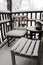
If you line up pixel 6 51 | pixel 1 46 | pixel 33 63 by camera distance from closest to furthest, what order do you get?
pixel 33 63 < pixel 6 51 < pixel 1 46

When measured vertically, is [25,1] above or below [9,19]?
above

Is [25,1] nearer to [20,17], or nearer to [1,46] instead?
[20,17]

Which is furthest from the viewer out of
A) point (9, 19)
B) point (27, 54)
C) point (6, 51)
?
point (9, 19)

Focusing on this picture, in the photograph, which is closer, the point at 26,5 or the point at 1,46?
the point at 1,46

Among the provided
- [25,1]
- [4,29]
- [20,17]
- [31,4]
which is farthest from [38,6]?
[4,29]

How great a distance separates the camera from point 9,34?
285 cm

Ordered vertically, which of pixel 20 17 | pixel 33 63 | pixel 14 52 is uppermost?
pixel 20 17

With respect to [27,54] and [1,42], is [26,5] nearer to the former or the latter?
[1,42]

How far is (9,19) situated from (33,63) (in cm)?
203

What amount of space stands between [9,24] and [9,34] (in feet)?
3.36

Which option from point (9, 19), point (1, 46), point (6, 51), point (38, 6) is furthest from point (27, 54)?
point (38, 6)

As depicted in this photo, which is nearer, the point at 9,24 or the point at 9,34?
the point at 9,34

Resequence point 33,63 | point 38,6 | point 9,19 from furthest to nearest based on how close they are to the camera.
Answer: point 38,6
point 9,19
point 33,63

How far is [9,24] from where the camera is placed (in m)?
3.80
